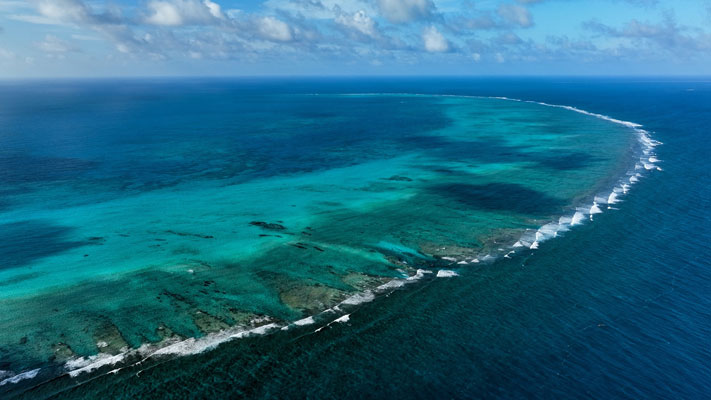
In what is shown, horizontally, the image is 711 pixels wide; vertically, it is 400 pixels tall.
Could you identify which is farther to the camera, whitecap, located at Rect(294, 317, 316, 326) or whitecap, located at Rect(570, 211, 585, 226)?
whitecap, located at Rect(570, 211, 585, 226)

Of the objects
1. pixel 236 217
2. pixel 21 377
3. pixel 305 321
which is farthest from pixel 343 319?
pixel 236 217

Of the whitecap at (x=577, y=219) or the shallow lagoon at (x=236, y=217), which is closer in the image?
the shallow lagoon at (x=236, y=217)

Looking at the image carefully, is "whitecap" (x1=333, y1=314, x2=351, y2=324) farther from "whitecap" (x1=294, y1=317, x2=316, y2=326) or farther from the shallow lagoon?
the shallow lagoon

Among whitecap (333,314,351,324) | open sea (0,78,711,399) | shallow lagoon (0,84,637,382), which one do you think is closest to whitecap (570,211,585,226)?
open sea (0,78,711,399)

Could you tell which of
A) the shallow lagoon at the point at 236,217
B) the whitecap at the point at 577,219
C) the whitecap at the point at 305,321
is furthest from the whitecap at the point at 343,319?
the whitecap at the point at 577,219

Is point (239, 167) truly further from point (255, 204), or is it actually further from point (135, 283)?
point (135, 283)

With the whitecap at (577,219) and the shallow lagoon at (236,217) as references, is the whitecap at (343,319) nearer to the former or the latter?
the shallow lagoon at (236,217)
